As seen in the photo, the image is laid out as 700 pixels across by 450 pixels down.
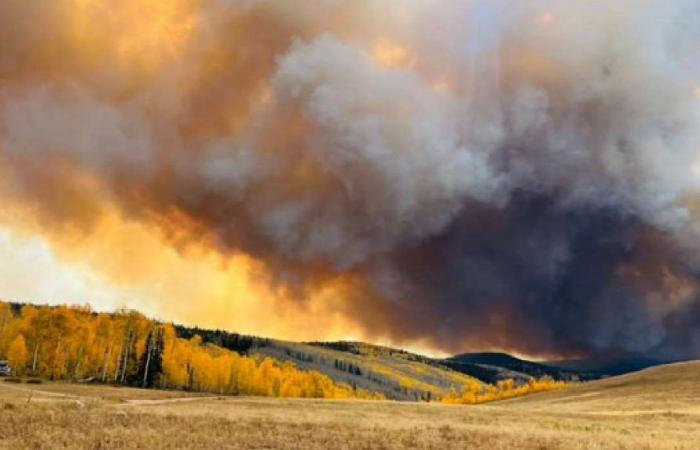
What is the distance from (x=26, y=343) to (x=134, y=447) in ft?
393

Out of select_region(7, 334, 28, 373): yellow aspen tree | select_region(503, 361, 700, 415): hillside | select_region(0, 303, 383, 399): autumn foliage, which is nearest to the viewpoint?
select_region(503, 361, 700, 415): hillside

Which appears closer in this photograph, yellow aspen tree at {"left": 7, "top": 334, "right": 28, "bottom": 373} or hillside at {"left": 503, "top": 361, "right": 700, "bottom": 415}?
hillside at {"left": 503, "top": 361, "right": 700, "bottom": 415}

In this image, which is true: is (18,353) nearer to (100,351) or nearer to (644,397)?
(100,351)

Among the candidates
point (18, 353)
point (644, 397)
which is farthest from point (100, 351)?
→ point (644, 397)

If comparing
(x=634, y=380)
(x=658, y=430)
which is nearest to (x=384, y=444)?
(x=658, y=430)

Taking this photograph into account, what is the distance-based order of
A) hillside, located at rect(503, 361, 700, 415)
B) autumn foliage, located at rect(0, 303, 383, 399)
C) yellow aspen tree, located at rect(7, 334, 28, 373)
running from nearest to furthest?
hillside, located at rect(503, 361, 700, 415) → yellow aspen tree, located at rect(7, 334, 28, 373) → autumn foliage, located at rect(0, 303, 383, 399)

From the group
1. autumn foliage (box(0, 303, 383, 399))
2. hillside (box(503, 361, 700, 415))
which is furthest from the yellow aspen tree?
hillside (box(503, 361, 700, 415))

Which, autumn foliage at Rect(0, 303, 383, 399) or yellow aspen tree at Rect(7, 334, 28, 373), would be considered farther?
autumn foliage at Rect(0, 303, 383, 399)

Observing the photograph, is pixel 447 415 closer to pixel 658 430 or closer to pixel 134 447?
pixel 658 430

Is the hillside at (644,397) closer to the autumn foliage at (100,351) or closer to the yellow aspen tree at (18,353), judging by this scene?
the autumn foliage at (100,351)

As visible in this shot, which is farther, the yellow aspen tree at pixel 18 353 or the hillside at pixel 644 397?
the yellow aspen tree at pixel 18 353

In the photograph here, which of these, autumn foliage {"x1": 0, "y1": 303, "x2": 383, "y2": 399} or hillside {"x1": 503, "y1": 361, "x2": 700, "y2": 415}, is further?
autumn foliage {"x1": 0, "y1": 303, "x2": 383, "y2": 399}

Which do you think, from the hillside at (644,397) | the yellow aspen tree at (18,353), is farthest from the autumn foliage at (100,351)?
the hillside at (644,397)

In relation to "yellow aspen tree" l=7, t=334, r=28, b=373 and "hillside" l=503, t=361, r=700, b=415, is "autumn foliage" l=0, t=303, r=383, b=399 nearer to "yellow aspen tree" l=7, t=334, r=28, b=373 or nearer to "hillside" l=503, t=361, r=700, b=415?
"yellow aspen tree" l=7, t=334, r=28, b=373
